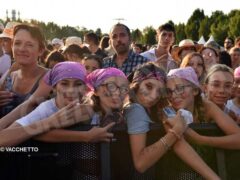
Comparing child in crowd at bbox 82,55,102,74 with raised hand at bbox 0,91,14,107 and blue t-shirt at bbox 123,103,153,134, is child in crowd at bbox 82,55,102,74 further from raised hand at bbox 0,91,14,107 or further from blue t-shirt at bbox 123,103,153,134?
blue t-shirt at bbox 123,103,153,134

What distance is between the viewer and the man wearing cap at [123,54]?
19.2 ft

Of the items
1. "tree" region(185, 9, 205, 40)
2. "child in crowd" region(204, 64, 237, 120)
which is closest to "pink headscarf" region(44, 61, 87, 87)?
"child in crowd" region(204, 64, 237, 120)

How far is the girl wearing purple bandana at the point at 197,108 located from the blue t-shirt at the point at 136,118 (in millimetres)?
269

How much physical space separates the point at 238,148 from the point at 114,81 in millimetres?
919

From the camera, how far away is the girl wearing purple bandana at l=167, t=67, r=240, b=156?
289 cm

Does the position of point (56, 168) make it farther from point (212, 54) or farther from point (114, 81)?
point (212, 54)

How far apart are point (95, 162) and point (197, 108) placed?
0.89 metres

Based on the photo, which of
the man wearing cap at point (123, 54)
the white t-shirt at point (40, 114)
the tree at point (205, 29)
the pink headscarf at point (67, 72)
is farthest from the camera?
the tree at point (205, 29)

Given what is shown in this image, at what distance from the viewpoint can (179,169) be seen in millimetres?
2912

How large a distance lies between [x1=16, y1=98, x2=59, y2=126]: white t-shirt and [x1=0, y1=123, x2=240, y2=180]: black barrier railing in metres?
0.14

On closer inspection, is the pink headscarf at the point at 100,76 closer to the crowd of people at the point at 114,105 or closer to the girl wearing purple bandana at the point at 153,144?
the crowd of people at the point at 114,105

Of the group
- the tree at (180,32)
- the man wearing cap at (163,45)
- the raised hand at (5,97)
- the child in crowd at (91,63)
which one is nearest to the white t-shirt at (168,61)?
the man wearing cap at (163,45)

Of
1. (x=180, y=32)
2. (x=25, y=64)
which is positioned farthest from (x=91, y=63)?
(x=180, y=32)

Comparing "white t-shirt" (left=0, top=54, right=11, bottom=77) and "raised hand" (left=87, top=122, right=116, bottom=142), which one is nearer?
"raised hand" (left=87, top=122, right=116, bottom=142)
